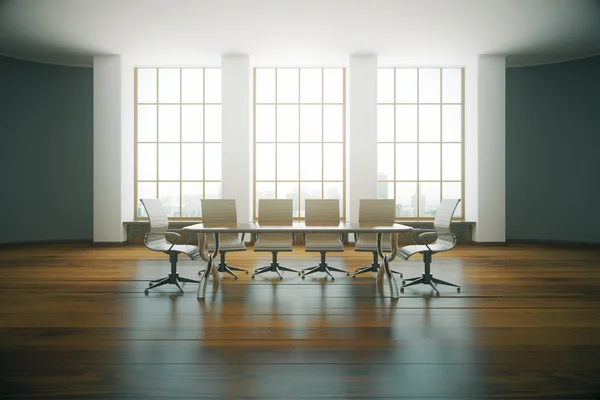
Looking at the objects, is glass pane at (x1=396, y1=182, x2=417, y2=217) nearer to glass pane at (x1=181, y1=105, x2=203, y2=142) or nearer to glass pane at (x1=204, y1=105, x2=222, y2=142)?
glass pane at (x1=204, y1=105, x2=222, y2=142)

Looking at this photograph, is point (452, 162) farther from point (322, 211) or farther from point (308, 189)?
point (322, 211)

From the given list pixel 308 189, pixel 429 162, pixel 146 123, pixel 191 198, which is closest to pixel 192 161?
pixel 191 198

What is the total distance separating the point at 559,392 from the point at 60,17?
8202 millimetres

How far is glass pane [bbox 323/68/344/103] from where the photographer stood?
878 cm

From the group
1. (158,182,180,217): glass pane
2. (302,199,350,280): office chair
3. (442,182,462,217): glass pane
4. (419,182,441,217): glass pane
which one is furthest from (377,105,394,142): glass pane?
(158,182,180,217): glass pane

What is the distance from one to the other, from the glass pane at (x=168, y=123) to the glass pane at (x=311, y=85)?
2877 mm

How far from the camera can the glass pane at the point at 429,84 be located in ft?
29.1

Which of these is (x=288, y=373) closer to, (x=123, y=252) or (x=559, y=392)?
(x=559, y=392)

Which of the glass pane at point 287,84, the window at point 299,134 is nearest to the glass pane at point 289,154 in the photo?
the window at point 299,134

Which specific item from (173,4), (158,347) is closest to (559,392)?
(158,347)

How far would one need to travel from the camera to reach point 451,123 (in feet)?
29.0

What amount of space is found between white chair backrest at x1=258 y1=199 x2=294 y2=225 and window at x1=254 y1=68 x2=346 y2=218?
319cm

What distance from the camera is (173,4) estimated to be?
6.18 meters

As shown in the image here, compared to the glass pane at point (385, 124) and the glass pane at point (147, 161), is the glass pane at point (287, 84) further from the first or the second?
the glass pane at point (147, 161)
